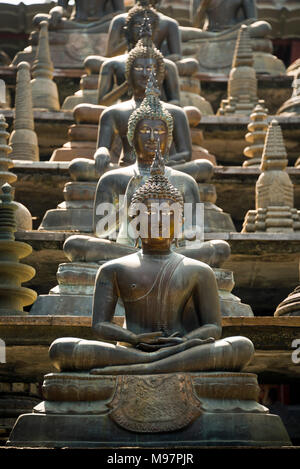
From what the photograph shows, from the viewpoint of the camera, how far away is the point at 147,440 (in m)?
9.27

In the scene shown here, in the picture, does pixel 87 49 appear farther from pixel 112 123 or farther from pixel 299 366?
pixel 299 366

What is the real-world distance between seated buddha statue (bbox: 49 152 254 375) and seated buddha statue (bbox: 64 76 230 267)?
2539 millimetres

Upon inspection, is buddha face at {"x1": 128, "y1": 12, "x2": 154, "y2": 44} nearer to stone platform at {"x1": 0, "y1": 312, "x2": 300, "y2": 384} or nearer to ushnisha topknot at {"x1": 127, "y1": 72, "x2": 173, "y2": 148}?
ushnisha topknot at {"x1": 127, "y1": 72, "x2": 173, "y2": 148}

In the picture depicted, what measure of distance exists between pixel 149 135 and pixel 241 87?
6993mm

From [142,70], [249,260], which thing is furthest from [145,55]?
[249,260]

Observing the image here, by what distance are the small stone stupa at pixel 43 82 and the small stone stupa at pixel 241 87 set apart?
224cm

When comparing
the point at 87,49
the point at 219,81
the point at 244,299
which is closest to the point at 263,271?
the point at 244,299

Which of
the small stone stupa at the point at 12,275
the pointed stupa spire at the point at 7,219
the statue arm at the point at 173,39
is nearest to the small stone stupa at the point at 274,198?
the pointed stupa spire at the point at 7,219

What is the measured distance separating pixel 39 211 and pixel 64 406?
8.82m

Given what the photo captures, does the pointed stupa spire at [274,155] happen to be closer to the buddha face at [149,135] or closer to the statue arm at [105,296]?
the buddha face at [149,135]

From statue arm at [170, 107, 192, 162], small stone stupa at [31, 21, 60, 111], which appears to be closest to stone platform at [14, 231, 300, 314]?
statue arm at [170, 107, 192, 162]

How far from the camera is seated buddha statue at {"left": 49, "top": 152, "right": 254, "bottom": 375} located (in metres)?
9.62

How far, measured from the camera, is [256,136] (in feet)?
59.3

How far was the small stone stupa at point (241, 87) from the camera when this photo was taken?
20.1 meters
